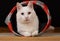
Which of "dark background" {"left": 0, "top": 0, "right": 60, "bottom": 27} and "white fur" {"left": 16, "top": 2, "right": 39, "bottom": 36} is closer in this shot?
"white fur" {"left": 16, "top": 2, "right": 39, "bottom": 36}

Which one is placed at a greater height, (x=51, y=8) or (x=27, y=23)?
(x=51, y=8)

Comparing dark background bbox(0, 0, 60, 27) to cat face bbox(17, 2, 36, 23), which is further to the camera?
dark background bbox(0, 0, 60, 27)

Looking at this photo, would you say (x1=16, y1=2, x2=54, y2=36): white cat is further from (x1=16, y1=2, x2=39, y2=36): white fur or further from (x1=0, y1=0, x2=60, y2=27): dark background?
(x1=0, y1=0, x2=60, y2=27): dark background

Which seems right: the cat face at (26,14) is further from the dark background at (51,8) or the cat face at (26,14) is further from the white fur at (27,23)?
the dark background at (51,8)

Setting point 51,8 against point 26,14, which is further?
point 51,8

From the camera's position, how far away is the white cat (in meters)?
0.91

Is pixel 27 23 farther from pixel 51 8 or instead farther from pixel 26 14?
pixel 51 8

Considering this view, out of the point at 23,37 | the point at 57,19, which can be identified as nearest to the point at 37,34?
the point at 23,37

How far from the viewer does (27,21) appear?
918 millimetres

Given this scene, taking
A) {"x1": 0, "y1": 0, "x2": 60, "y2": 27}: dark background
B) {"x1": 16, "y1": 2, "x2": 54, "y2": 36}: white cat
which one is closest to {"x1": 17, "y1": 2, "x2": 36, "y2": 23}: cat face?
{"x1": 16, "y1": 2, "x2": 54, "y2": 36}: white cat

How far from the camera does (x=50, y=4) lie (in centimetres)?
119

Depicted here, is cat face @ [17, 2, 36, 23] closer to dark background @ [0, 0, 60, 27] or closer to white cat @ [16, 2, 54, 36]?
white cat @ [16, 2, 54, 36]

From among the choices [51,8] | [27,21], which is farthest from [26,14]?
[51,8]

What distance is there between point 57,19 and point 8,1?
14.4 inches
